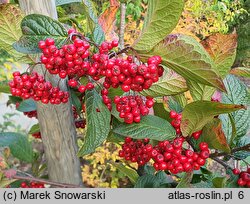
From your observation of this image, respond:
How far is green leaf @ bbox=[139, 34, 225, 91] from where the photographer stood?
0.42m

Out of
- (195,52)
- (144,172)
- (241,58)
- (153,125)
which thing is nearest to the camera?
(195,52)

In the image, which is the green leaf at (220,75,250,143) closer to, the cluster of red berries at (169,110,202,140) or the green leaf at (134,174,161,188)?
the cluster of red berries at (169,110,202,140)

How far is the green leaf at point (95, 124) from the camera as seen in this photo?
51 centimetres

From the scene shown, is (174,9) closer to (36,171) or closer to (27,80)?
(27,80)

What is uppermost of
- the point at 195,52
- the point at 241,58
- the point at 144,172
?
the point at 195,52

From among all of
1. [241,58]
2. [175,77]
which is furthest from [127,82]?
[241,58]

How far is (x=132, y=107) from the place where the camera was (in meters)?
0.51

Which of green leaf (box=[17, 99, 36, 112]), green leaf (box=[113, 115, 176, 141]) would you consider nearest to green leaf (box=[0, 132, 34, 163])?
green leaf (box=[17, 99, 36, 112])

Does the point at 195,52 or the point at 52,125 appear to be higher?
the point at 195,52

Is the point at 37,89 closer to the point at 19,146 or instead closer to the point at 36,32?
the point at 36,32

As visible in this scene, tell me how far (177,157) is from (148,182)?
0.17m

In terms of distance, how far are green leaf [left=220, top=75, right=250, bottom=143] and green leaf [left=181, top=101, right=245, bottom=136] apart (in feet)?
0.26
